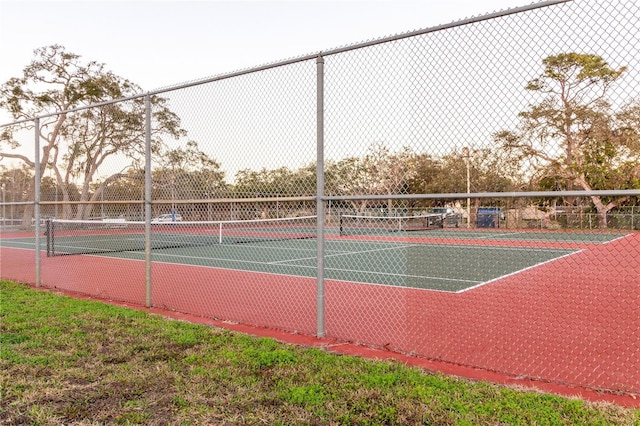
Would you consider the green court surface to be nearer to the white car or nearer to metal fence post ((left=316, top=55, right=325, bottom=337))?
the white car

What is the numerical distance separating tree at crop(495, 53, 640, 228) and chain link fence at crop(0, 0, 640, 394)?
1cm

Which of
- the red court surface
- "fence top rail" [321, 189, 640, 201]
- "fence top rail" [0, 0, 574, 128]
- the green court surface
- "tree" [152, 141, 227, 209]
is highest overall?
"fence top rail" [0, 0, 574, 128]

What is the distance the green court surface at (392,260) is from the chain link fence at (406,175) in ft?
0.79

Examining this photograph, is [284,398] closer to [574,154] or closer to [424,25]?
[574,154]

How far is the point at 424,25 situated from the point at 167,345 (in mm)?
4039

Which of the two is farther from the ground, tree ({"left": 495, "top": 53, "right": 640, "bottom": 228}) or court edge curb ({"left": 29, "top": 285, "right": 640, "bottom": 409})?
tree ({"left": 495, "top": 53, "right": 640, "bottom": 228})

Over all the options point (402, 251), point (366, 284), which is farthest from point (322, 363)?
point (402, 251)

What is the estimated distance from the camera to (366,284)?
31.7 ft

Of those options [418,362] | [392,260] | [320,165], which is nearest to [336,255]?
[392,260]

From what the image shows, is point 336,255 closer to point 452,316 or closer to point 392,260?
point 392,260

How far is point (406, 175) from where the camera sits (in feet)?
16.3

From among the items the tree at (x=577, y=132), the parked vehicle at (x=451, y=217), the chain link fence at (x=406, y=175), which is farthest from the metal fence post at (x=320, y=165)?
the parked vehicle at (x=451, y=217)

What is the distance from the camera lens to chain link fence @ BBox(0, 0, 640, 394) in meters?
4.21

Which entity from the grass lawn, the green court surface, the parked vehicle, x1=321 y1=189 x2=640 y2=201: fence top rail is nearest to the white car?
the grass lawn
